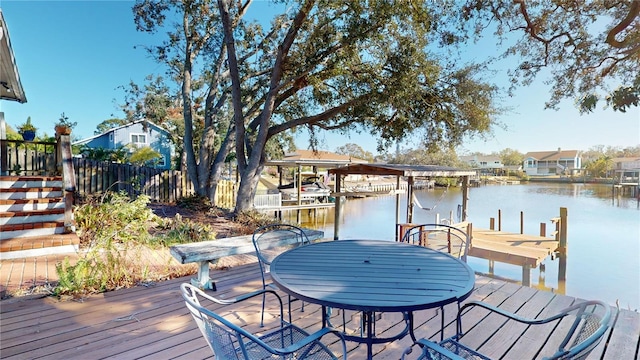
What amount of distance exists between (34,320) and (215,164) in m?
7.30

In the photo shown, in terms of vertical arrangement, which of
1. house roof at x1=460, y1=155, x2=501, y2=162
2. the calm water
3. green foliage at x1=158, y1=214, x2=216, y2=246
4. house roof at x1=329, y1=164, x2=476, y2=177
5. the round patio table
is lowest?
the calm water

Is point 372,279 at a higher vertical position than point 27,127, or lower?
lower

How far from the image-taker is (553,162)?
161ft

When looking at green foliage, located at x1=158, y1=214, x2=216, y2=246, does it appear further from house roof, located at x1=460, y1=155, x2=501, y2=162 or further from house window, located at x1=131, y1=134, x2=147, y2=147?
house roof, located at x1=460, y1=155, x2=501, y2=162

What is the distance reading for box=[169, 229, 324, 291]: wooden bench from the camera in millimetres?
2977

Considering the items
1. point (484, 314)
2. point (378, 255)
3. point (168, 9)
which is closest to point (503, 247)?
point (484, 314)

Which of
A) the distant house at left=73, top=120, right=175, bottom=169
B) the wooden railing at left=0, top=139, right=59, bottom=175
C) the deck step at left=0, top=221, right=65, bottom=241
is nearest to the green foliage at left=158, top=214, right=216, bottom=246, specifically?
the deck step at left=0, top=221, right=65, bottom=241

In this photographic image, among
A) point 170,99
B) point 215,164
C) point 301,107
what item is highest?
point 170,99

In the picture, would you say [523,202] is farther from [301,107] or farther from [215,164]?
[215,164]

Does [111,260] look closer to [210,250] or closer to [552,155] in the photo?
[210,250]

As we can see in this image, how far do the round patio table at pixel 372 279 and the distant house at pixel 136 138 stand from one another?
1913cm

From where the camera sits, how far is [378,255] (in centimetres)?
230

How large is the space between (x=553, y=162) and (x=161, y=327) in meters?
60.6

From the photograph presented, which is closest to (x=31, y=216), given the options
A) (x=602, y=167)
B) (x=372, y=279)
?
(x=372, y=279)
